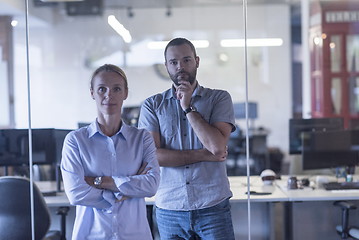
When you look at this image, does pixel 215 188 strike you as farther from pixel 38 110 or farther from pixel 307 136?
pixel 38 110

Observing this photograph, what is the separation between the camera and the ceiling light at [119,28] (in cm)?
Result: 894

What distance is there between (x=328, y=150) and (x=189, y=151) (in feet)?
7.66

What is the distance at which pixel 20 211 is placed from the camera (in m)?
3.20

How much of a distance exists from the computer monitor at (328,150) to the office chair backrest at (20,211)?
2.39 meters

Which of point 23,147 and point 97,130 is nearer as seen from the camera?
point 97,130

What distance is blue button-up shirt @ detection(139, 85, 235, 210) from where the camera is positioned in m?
2.57

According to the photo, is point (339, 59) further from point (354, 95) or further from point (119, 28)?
point (119, 28)

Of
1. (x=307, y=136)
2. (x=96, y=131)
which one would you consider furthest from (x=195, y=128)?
(x=307, y=136)

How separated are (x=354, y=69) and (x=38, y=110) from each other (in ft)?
16.9

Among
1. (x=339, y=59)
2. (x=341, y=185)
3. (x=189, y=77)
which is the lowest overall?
(x=341, y=185)

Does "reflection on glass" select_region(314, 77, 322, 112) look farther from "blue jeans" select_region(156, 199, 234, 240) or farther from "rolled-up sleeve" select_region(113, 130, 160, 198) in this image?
"rolled-up sleeve" select_region(113, 130, 160, 198)

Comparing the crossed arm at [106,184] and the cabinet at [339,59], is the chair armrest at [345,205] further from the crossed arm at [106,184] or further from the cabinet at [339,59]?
the cabinet at [339,59]

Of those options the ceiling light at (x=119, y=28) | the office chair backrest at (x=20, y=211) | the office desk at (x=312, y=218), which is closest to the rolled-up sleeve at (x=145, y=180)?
the office chair backrest at (x=20, y=211)

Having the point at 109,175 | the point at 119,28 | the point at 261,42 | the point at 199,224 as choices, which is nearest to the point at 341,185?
the point at 199,224
